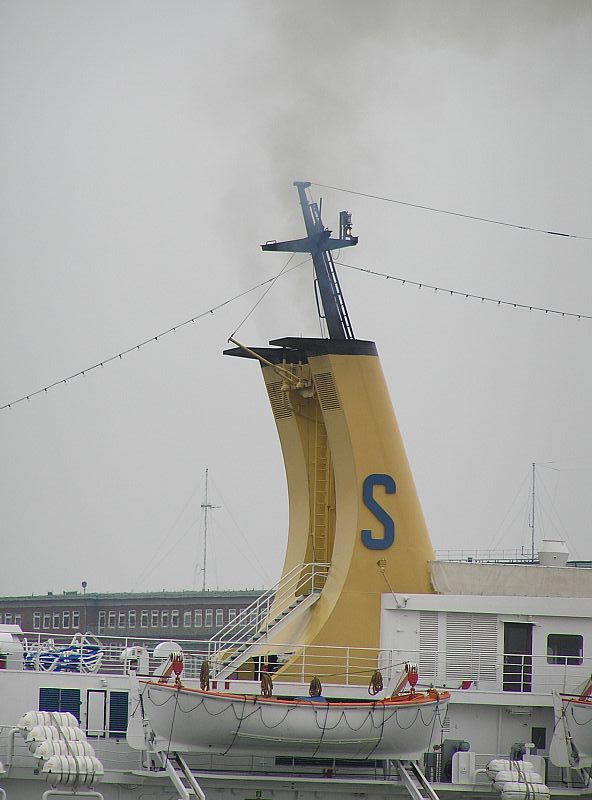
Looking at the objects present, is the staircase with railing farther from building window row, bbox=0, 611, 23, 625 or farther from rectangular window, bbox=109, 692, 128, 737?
building window row, bbox=0, 611, 23, 625

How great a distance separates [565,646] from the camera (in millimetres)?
37281

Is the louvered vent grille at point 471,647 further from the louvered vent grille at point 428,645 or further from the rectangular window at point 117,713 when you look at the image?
the rectangular window at point 117,713

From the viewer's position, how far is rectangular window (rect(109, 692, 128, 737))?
3462 centimetres

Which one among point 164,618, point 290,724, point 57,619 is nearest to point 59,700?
point 290,724

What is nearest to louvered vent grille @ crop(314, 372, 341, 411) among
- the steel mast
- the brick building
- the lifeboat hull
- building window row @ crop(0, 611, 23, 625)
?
the steel mast

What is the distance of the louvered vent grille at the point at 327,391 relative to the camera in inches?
1451

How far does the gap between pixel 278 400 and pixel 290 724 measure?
28.5 ft

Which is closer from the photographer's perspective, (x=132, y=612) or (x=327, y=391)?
(x=327, y=391)

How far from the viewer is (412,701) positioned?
33.8m

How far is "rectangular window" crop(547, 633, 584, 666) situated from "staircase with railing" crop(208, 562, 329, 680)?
525cm

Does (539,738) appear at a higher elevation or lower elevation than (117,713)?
lower

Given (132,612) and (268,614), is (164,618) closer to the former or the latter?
(132,612)

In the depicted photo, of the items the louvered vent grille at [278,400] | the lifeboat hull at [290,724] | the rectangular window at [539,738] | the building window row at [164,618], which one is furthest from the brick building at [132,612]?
the lifeboat hull at [290,724]

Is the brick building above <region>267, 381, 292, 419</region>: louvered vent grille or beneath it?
beneath
